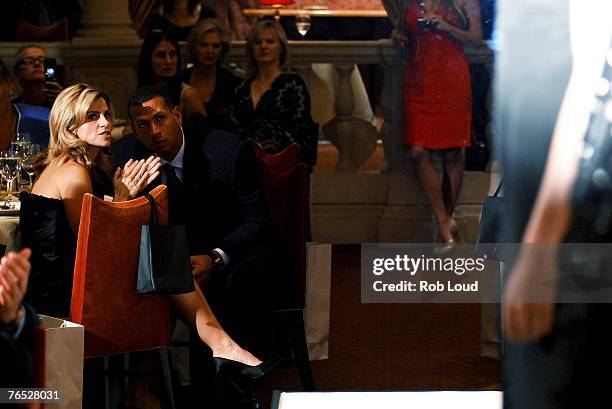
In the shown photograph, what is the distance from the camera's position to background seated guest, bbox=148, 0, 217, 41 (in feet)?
27.0

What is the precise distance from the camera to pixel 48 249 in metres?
3.68

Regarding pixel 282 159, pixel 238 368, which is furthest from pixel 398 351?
pixel 238 368

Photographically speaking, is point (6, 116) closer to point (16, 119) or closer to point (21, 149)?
point (16, 119)

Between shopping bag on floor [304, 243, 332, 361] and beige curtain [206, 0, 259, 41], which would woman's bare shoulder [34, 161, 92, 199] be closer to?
shopping bag on floor [304, 243, 332, 361]

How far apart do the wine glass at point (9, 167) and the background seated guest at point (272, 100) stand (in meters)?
2.24

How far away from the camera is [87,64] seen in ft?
26.8

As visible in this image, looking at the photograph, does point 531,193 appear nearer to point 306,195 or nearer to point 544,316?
point 544,316

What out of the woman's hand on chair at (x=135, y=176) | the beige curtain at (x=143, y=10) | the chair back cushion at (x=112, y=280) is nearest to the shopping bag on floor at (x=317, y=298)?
the woman's hand on chair at (x=135, y=176)

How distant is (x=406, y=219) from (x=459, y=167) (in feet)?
2.17

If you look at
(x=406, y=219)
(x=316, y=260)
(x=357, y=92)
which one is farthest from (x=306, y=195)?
(x=357, y=92)

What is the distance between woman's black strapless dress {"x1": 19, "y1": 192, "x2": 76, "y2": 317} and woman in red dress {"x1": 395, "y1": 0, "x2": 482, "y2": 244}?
390 centimetres

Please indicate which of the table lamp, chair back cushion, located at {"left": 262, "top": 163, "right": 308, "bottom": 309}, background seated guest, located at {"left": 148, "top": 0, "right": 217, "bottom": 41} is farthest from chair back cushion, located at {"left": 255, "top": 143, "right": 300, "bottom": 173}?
the table lamp

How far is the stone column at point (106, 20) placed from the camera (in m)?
8.30

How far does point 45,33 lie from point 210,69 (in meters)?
2.05
